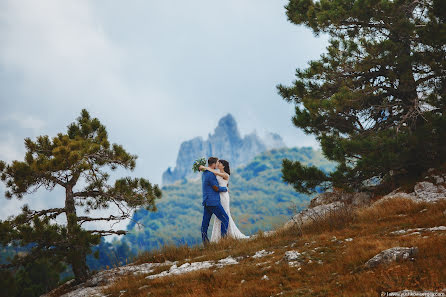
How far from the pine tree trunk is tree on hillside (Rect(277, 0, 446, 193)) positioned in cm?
902

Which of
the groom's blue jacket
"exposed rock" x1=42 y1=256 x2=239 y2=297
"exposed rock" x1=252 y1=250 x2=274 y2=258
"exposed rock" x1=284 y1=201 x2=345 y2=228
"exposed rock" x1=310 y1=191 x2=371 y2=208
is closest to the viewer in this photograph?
"exposed rock" x1=42 y1=256 x2=239 y2=297

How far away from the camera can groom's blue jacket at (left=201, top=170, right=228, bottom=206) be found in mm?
12203

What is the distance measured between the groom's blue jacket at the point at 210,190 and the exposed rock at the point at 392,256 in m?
6.55

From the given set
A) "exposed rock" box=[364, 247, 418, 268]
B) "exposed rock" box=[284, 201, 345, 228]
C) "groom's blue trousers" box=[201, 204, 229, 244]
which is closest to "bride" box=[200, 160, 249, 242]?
"groom's blue trousers" box=[201, 204, 229, 244]

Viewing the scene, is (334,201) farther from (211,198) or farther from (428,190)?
(211,198)

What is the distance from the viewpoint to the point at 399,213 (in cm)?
1078

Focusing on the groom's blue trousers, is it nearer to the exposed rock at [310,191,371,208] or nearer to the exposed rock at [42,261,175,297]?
the exposed rock at [42,261,175,297]

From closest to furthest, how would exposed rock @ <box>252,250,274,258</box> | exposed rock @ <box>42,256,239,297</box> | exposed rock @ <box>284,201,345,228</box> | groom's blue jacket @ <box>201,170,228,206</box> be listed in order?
exposed rock @ <box>42,256,239,297</box> → exposed rock @ <box>252,250,274,258</box> → exposed rock @ <box>284,201,345,228</box> → groom's blue jacket @ <box>201,170,228,206</box>

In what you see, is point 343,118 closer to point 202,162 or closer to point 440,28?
point 440,28

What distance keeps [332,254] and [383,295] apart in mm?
2534

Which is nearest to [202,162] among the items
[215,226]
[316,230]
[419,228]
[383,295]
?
[215,226]

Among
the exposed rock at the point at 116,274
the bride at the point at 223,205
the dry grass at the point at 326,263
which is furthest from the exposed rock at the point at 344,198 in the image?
the exposed rock at the point at 116,274

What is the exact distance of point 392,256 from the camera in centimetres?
620

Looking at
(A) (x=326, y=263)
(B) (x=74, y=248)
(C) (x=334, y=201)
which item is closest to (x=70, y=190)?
(B) (x=74, y=248)
